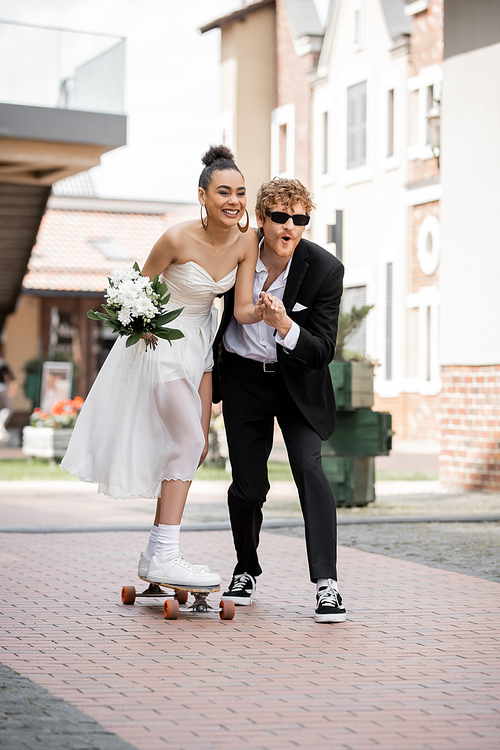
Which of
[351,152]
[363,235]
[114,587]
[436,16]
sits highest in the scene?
[436,16]

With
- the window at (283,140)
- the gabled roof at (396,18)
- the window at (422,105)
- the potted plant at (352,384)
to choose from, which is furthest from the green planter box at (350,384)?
the window at (283,140)

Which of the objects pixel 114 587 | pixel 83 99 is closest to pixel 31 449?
pixel 83 99

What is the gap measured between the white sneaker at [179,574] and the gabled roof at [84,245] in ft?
72.3

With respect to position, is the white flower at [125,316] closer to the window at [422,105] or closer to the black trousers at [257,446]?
the black trousers at [257,446]

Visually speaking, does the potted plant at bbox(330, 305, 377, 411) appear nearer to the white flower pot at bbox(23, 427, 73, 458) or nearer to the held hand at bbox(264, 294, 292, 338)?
the held hand at bbox(264, 294, 292, 338)

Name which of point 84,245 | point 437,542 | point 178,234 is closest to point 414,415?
point 84,245

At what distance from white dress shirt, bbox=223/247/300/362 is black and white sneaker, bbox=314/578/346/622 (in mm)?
1094

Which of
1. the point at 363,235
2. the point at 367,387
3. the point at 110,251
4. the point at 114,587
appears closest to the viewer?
the point at 114,587

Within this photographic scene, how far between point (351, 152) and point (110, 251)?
28.7 feet

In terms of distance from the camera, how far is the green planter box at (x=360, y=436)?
408 inches

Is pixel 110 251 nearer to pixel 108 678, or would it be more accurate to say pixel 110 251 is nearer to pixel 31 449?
pixel 31 449

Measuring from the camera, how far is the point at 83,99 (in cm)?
1706

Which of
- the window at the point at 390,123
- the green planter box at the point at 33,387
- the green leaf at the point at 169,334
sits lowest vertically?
the green planter box at the point at 33,387

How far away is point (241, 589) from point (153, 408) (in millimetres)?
977
